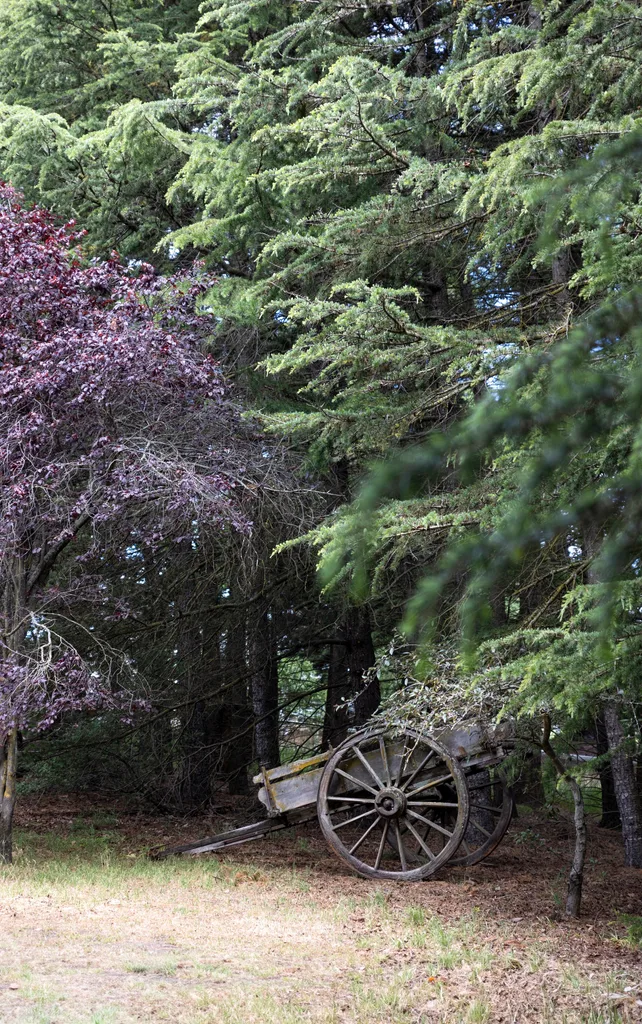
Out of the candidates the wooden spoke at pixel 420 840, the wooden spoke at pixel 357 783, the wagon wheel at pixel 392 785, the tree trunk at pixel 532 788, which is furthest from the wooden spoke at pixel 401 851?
the tree trunk at pixel 532 788

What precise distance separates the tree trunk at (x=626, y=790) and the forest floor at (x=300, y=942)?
281 millimetres

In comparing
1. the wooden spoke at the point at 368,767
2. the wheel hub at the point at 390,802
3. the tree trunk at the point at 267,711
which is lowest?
the wheel hub at the point at 390,802

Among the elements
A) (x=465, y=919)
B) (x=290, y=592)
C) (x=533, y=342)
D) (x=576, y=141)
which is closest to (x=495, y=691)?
(x=465, y=919)

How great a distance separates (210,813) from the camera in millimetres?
12281

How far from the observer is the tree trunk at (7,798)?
8719 mm

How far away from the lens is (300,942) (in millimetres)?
6238

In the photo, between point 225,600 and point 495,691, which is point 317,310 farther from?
point 225,600

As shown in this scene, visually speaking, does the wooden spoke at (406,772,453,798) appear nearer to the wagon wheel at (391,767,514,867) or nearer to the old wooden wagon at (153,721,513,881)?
the old wooden wagon at (153,721,513,881)

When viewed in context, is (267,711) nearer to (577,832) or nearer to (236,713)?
(236,713)

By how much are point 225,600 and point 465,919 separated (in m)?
5.72

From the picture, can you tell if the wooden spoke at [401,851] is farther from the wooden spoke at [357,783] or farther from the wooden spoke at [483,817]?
the wooden spoke at [483,817]

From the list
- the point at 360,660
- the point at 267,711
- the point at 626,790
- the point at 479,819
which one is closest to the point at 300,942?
the point at 626,790

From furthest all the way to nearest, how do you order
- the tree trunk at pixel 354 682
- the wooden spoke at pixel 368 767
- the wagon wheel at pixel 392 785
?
the tree trunk at pixel 354 682
the wooden spoke at pixel 368 767
the wagon wheel at pixel 392 785

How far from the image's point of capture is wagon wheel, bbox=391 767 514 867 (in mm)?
8938
